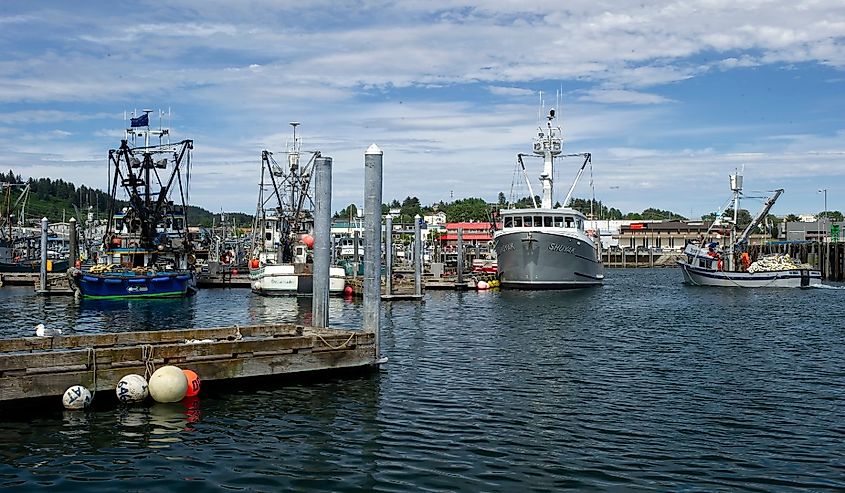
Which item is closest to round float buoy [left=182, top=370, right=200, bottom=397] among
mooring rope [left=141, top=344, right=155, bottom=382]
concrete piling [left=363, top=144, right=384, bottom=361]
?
mooring rope [left=141, top=344, right=155, bottom=382]

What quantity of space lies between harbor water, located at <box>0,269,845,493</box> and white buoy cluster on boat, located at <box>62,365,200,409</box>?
10.8 inches

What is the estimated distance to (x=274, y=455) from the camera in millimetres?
15047

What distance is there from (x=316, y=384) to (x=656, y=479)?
970cm

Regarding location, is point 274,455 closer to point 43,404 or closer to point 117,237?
point 43,404

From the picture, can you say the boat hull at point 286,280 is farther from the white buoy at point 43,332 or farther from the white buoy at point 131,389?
the white buoy at point 131,389

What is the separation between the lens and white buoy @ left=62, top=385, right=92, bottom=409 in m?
17.3

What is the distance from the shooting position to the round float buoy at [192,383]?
18.9 m

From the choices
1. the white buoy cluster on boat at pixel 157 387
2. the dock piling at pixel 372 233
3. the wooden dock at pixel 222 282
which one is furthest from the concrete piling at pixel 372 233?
the wooden dock at pixel 222 282

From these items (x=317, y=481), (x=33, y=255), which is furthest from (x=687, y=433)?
(x=33, y=255)

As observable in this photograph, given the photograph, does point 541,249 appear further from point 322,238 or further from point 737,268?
point 322,238

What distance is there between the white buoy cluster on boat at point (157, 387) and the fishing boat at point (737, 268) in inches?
2408

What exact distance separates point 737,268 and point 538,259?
72.8 feet

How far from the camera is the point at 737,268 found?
251 feet

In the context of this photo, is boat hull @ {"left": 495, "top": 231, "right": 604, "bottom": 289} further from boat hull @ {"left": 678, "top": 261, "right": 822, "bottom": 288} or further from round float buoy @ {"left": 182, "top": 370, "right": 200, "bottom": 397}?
round float buoy @ {"left": 182, "top": 370, "right": 200, "bottom": 397}
